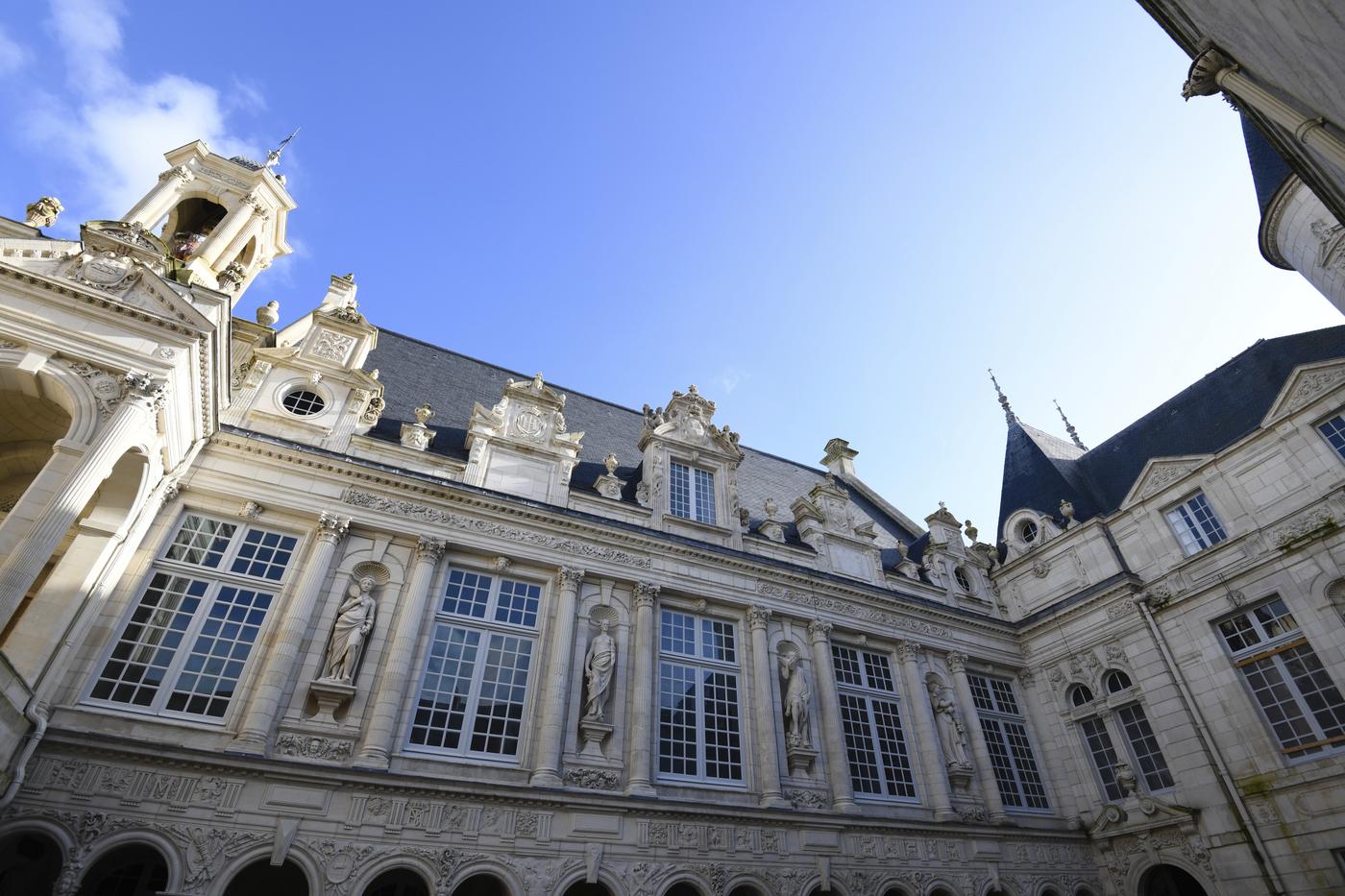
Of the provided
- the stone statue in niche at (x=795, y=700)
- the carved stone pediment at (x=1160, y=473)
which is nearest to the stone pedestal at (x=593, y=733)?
the stone statue in niche at (x=795, y=700)

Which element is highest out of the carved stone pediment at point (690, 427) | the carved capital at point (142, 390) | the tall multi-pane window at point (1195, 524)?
the carved stone pediment at point (690, 427)

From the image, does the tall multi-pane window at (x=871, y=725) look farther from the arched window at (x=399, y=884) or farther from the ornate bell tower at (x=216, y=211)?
the ornate bell tower at (x=216, y=211)

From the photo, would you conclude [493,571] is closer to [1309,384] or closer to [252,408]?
[252,408]

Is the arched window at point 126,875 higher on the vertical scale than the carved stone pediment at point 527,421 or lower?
lower

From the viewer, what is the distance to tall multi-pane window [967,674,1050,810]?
15.7 m

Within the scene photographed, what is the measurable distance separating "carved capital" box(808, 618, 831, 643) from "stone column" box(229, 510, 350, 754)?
9550mm

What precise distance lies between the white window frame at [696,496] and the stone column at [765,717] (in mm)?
2461

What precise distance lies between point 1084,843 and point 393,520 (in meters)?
15.9

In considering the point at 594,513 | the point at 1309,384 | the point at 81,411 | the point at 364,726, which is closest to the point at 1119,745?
the point at 1309,384

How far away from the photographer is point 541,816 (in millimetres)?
10492

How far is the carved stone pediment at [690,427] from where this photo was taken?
1703cm

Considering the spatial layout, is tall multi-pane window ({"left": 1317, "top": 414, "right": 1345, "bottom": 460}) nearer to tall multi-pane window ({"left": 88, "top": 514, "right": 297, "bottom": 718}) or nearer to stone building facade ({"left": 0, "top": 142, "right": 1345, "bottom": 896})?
stone building facade ({"left": 0, "top": 142, "right": 1345, "bottom": 896})

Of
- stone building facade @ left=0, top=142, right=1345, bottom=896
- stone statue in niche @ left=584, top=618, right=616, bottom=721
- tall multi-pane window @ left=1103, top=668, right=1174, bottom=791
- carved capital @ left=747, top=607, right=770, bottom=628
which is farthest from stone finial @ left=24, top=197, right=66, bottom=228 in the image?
tall multi-pane window @ left=1103, top=668, right=1174, bottom=791

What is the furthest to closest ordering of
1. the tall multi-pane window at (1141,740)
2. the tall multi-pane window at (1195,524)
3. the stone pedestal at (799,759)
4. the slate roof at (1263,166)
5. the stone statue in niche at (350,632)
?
the tall multi-pane window at (1195,524), the slate roof at (1263,166), the tall multi-pane window at (1141,740), the stone pedestal at (799,759), the stone statue in niche at (350,632)
